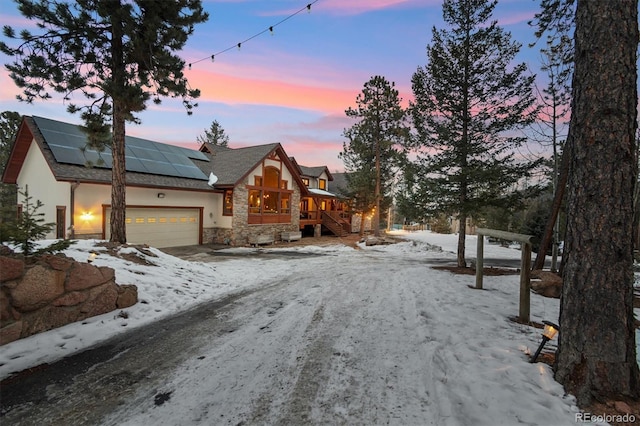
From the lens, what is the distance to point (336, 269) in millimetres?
9438

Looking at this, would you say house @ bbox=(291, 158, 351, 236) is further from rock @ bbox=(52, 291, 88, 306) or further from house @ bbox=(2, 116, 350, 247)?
rock @ bbox=(52, 291, 88, 306)

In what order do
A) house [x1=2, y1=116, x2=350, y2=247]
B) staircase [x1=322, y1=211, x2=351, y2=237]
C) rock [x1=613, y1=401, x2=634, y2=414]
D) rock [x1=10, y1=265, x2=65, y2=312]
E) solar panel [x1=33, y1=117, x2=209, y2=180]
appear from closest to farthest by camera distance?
1. rock [x1=613, y1=401, x2=634, y2=414]
2. rock [x1=10, y1=265, x2=65, y2=312]
3. house [x1=2, y1=116, x2=350, y2=247]
4. solar panel [x1=33, y1=117, x2=209, y2=180]
5. staircase [x1=322, y1=211, x2=351, y2=237]

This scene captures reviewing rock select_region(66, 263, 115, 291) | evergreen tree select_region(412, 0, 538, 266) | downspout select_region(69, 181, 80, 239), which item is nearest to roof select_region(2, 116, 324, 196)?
downspout select_region(69, 181, 80, 239)

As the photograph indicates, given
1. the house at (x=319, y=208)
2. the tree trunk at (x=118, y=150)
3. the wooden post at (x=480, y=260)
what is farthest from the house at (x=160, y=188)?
the wooden post at (x=480, y=260)

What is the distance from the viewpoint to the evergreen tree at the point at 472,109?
921 cm

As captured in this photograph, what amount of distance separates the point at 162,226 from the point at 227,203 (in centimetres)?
401

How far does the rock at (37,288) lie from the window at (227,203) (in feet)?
45.2

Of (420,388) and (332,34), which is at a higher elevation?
(332,34)

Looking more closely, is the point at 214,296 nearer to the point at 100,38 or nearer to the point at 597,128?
the point at 597,128

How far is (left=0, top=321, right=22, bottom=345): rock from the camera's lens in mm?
3329

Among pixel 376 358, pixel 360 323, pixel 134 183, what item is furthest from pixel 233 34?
pixel 376 358

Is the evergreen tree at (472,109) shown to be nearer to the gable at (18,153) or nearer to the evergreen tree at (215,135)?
the gable at (18,153)

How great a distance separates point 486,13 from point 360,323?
10.8 meters

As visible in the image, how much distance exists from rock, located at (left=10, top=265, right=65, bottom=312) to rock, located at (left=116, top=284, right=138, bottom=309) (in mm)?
866
